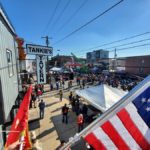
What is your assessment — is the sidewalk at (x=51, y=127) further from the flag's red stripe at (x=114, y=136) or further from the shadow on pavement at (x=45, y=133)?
the flag's red stripe at (x=114, y=136)

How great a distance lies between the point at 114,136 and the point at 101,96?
9851 millimetres

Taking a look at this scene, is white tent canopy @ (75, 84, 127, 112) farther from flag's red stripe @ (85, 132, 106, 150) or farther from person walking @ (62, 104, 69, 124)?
flag's red stripe @ (85, 132, 106, 150)

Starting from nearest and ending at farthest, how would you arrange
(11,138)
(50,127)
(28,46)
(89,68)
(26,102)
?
(11,138), (26,102), (28,46), (50,127), (89,68)

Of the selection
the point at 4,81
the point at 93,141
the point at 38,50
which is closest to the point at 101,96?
the point at 38,50

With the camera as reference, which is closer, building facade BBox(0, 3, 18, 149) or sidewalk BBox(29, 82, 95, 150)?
building facade BBox(0, 3, 18, 149)

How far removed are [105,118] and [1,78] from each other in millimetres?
5398

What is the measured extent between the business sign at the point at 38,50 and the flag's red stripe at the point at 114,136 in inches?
248

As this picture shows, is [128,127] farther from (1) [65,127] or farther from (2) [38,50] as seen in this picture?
(1) [65,127]

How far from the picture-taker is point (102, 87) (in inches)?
527

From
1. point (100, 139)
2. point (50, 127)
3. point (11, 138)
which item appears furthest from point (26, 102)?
point (50, 127)

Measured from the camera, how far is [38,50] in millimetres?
8297

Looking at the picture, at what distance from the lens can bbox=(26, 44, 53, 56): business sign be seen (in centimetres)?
791

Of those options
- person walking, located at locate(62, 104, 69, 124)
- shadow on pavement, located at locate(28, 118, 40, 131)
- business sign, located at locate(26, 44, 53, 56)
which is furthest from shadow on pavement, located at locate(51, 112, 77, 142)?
business sign, located at locate(26, 44, 53, 56)

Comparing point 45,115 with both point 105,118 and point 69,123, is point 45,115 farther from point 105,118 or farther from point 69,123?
point 105,118
